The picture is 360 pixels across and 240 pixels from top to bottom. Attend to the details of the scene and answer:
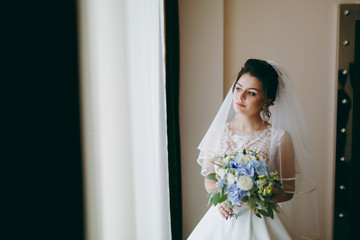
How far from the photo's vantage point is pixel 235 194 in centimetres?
125

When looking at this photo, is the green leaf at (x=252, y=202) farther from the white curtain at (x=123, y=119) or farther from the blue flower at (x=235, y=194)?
the white curtain at (x=123, y=119)

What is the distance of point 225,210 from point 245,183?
1.04ft

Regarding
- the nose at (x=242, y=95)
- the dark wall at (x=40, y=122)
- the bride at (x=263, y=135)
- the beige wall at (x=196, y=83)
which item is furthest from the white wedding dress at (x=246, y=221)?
the dark wall at (x=40, y=122)

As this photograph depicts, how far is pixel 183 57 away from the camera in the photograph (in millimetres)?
2369

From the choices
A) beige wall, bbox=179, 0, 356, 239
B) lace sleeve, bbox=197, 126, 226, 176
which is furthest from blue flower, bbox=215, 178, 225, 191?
beige wall, bbox=179, 0, 356, 239

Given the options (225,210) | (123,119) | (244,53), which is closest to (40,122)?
(123,119)

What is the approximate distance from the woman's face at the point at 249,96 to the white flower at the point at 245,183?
53cm

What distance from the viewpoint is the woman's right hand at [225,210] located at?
1.42m

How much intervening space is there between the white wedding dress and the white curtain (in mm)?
308

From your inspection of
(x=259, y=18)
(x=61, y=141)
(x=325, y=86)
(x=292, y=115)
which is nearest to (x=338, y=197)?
(x=325, y=86)

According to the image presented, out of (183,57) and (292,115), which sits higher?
(183,57)

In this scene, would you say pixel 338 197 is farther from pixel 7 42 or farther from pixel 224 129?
pixel 7 42

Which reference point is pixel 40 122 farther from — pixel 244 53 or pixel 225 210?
pixel 244 53

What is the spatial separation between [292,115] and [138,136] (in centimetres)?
103
